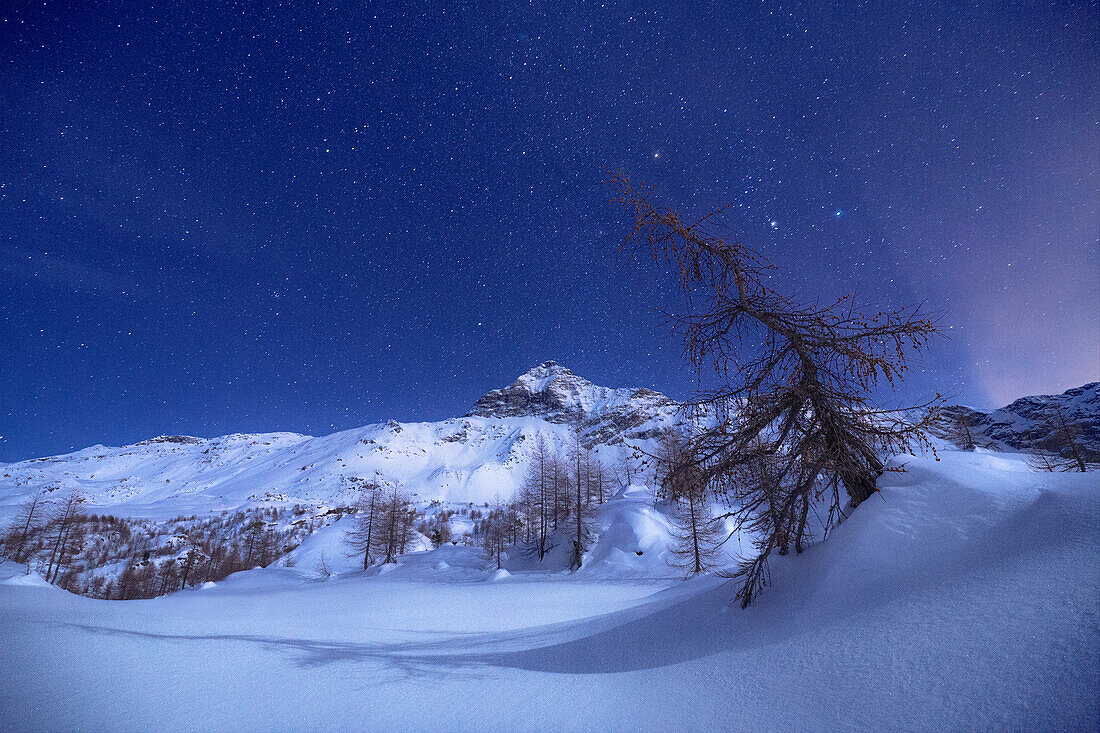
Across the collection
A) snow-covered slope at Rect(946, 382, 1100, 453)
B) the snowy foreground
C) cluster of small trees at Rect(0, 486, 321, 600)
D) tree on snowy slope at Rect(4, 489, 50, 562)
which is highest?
snow-covered slope at Rect(946, 382, 1100, 453)

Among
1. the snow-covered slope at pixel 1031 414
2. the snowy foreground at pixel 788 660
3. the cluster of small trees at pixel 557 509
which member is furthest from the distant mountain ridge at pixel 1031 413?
the snowy foreground at pixel 788 660

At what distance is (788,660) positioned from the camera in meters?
2.60

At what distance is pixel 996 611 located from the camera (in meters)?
2.03

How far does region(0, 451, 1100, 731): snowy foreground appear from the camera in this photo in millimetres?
1807

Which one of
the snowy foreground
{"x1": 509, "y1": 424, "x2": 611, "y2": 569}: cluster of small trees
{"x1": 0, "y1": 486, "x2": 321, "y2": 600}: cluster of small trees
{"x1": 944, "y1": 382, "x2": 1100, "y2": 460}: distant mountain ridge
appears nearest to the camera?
the snowy foreground

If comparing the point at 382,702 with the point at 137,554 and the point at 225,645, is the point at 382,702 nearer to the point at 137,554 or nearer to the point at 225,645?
the point at 225,645

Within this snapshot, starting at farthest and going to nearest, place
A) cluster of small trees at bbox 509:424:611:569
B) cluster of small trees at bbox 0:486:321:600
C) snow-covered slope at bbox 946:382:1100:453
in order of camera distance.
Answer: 1. snow-covered slope at bbox 946:382:1100:453
2. cluster of small trees at bbox 0:486:321:600
3. cluster of small trees at bbox 509:424:611:569

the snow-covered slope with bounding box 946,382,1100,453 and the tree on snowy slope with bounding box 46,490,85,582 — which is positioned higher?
the snow-covered slope with bounding box 946,382,1100,453

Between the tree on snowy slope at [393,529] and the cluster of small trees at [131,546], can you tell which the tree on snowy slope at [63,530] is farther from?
the tree on snowy slope at [393,529]

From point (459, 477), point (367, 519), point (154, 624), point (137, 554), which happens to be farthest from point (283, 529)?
point (154, 624)

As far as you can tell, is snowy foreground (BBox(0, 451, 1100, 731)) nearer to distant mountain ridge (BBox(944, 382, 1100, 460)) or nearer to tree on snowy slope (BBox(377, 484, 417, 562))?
tree on snowy slope (BBox(377, 484, 417, 562))

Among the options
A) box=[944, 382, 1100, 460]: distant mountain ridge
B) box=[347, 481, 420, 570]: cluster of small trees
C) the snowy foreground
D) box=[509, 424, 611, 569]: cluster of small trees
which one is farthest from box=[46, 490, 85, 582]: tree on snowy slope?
box=[944, 382, 1100, 460]: distant mountain ridge

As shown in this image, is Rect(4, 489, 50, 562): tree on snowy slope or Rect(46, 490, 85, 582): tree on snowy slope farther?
Rect(46, 490, 85, 582): tree on snowy slope

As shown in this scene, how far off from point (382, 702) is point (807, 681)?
3.16 m
